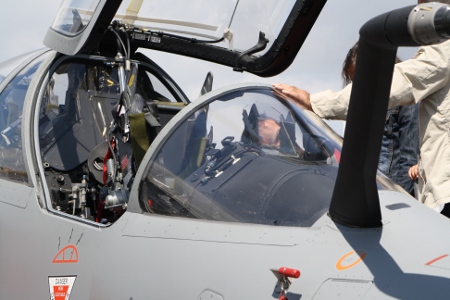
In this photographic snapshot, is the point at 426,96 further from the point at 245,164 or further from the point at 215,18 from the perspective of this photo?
the point at 215,18

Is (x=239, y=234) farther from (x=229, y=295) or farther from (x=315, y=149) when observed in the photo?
(x=315, y=149)

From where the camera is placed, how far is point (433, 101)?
4.25 m

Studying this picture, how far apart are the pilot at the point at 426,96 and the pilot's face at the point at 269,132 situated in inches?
13.8

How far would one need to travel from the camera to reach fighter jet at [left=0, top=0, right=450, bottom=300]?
2.74 meters

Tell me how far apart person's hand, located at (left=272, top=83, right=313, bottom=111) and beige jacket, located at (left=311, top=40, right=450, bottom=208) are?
40 mm

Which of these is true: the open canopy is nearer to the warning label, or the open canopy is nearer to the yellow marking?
the warning label

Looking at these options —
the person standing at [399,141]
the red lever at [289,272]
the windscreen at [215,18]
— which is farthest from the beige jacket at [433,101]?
the red lever at [289,272]

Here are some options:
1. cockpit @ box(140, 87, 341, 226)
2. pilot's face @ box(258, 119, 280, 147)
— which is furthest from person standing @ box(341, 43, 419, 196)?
pilot's face @ box(258, 119, 280, 147)

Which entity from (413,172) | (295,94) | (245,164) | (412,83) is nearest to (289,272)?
(245,164)

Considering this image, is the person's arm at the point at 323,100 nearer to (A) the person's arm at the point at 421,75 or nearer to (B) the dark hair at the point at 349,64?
(A) the person's arm at the point at 421,75

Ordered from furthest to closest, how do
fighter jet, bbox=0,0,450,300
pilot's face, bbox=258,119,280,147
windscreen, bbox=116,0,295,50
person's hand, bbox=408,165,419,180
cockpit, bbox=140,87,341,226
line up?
→ 1. windscreen, bbox=116,0,295,50
2. person's hand, bbox=408,165,419,180
3. pilot's face, bbox=258,119,280,147
4. cockpit, bbox=140,87,341,226
5. fighter jet, bbox=0,0,450,300

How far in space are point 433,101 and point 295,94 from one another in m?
0.80

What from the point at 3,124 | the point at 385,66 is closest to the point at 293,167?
the point at 385,66

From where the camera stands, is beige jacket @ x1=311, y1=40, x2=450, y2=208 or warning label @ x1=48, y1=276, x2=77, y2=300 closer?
warning label @ x1=48, y1=276, x2=77, y2=300
